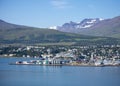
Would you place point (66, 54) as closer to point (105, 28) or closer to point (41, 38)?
point (41, 38)

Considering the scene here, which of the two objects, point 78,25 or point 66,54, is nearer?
point 66,54

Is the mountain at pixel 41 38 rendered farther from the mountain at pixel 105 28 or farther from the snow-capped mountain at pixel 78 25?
the snow-capped mountain at pixel 78 25

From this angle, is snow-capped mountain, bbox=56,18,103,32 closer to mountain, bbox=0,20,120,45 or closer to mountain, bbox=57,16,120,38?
mountain, bbox=57,16,120,38

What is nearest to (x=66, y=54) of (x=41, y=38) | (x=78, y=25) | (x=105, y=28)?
(x=41, y=38)

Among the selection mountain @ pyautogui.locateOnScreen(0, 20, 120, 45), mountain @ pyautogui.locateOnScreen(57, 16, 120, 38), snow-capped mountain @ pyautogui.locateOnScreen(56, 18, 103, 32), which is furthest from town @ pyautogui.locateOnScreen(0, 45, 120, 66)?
snow-capped mountain @ pyautogui.locateOnScreen(56, 18, 103, 32)

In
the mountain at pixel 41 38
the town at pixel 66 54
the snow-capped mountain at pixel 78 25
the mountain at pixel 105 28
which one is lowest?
the town at pixel 66 54

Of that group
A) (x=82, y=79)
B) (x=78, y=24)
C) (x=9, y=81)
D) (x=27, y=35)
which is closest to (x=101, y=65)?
(x=82, y=79)

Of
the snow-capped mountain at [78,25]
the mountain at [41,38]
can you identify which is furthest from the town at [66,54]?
the snow-capped mountain at [78,25]

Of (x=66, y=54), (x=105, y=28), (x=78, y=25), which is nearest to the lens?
(x=66, y=54)

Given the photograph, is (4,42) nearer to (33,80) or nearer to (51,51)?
(51,51)

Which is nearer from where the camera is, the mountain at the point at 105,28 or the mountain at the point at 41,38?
the mountain at the point at 41,38

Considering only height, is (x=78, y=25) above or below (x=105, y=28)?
above
